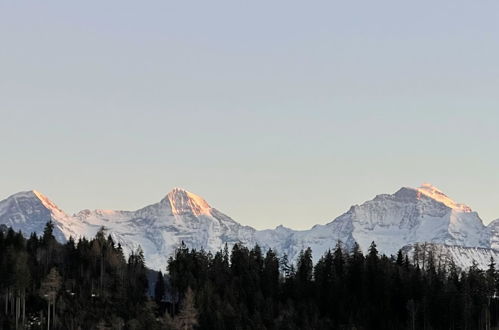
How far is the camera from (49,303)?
198 meters

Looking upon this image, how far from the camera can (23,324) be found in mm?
197750

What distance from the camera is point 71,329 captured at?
200 m

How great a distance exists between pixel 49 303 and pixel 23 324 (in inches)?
251

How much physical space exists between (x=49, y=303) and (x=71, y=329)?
674 cm

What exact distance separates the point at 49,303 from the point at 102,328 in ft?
37.4

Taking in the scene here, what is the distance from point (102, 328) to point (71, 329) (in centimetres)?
609

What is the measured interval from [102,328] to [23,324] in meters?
15.2

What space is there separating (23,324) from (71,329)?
9.26 m
